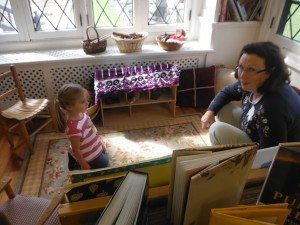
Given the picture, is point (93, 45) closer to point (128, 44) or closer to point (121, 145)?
point (128, 44)

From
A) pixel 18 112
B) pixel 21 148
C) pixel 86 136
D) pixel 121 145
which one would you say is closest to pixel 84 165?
pixel 86 136

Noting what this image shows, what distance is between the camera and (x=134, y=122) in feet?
8.25

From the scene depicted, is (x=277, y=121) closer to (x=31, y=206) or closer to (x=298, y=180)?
(x=298, y=180)

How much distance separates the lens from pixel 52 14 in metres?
2.45

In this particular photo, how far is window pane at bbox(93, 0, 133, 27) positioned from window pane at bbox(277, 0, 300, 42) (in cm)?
149

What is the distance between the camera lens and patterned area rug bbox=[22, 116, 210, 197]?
1.86 meters

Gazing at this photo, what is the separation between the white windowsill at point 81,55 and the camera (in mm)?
2285

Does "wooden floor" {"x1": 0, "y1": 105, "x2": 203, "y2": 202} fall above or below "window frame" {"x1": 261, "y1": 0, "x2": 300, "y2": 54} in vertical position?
below

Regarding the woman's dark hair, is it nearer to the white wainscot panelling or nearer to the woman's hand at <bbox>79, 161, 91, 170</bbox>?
the woman's hand at <bbox>79, 161, 91, 170</bbox>

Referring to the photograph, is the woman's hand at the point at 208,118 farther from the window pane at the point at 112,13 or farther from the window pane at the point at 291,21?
the window pane at the point at 112,13

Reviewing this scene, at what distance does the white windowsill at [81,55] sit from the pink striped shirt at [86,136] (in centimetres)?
111

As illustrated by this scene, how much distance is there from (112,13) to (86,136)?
1637 mm

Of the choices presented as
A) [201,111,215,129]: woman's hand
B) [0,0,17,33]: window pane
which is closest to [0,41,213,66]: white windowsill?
[0,0,17,33]: window pane

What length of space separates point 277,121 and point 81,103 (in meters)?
0.99
